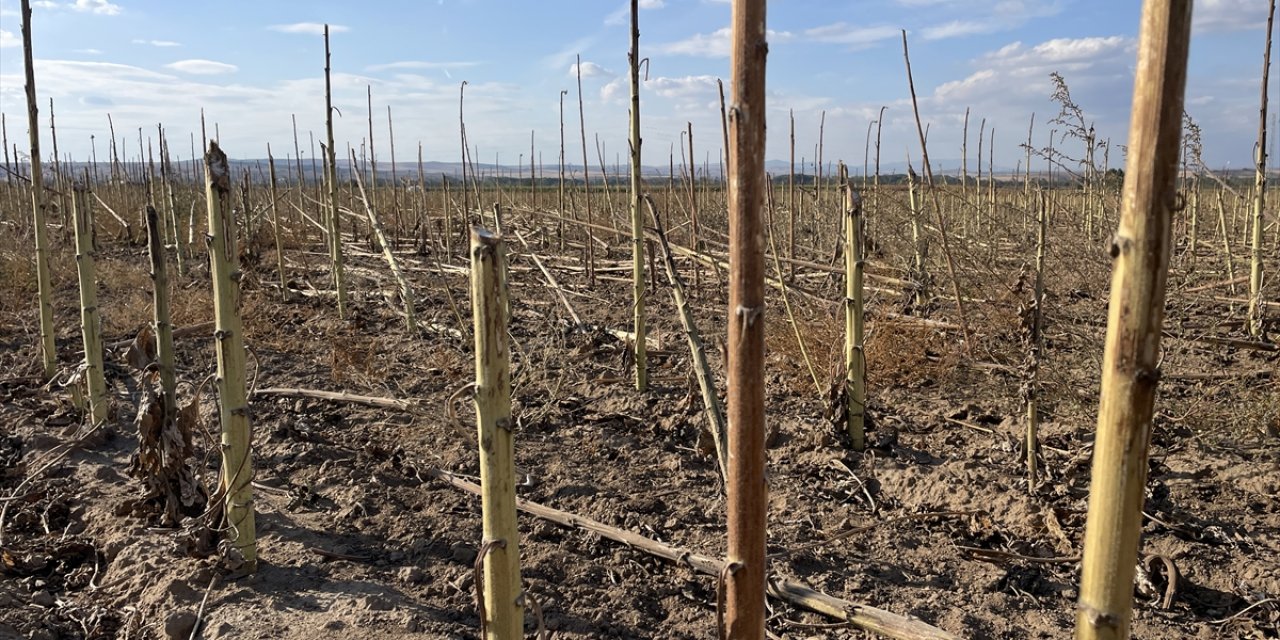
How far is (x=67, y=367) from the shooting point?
468 centimetres

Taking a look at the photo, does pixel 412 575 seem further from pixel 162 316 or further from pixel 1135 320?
pixel 1135 320

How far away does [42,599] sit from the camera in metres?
2.35

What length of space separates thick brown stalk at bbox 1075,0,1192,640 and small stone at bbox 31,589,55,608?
8.81 feet

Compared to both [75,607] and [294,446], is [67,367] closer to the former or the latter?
[294,446]

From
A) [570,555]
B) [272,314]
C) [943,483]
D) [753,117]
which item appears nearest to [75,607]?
[570,555]

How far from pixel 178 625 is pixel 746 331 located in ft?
6.26

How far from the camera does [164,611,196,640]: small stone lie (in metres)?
2.07

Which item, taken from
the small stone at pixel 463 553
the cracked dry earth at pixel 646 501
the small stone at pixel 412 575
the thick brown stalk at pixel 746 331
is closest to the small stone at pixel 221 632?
the cracked dry earth at pixel 646 501

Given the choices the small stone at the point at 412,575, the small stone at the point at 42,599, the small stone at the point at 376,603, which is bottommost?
the small stone at the point at 42,599

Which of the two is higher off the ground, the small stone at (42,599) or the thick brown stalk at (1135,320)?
the thick brown stalk at (1135,320)

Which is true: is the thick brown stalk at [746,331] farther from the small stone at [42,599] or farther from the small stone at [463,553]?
the small stone at [42,599]

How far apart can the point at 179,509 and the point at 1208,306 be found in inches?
250

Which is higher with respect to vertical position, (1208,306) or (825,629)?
(1208,306)

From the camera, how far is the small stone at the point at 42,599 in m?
2.33
